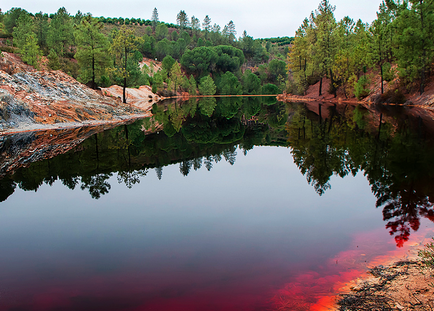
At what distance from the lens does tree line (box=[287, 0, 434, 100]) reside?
47.4 m

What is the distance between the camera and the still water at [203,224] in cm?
695

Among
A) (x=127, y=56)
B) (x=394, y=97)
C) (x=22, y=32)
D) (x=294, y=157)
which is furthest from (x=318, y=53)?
(x=22, y=32)

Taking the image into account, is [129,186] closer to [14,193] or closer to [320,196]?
[14,193]

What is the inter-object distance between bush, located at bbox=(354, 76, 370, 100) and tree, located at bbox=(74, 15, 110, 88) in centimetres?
4460

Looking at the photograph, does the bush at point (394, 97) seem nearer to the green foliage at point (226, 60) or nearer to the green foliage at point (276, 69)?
the green foliage at point (226, 60)

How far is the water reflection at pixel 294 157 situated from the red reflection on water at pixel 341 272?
1.61 ft

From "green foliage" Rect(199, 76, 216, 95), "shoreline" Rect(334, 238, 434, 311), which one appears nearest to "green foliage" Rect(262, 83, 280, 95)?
"green foliage" Rect(199, 76, 216, 95)

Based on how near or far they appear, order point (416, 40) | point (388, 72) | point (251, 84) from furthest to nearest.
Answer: point (251, 84)
point (388, 72)
point (416, 40)

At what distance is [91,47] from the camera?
2084 inches

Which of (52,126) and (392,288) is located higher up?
(52,126)

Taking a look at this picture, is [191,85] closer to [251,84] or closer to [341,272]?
[251,84]

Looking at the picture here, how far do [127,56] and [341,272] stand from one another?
7463 centimetres

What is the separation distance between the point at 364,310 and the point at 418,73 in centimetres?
5323

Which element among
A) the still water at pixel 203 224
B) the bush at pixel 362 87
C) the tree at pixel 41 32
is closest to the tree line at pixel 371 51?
the bush at pixel 362 87
